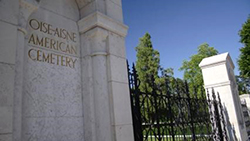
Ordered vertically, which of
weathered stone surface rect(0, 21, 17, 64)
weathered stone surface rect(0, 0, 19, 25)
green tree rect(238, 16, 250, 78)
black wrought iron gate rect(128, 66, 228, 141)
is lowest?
black wrought iron gate rect(128, 66, 228, 141)

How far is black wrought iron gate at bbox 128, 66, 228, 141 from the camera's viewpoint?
3764mm

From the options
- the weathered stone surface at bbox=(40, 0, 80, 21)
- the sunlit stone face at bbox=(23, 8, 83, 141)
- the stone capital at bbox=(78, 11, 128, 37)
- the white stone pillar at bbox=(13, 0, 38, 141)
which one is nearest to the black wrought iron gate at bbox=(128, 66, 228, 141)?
the stone capital at bbox=(78, 11, 128, 37)

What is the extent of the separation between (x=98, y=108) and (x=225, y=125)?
242 inches

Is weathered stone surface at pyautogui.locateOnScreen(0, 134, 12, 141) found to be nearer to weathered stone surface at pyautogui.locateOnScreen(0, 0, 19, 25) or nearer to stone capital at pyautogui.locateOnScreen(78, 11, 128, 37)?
weathered stone surface at pyautogui.locateOnScreen(0, 0, 19, 25)

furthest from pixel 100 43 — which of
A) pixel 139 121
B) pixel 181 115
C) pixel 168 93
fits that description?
pixel 181 115

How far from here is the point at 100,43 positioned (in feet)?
11.0

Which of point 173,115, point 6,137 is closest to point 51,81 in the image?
point 6,137

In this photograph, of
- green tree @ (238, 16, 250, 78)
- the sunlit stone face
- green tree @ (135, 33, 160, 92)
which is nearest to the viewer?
the sunlit stone face

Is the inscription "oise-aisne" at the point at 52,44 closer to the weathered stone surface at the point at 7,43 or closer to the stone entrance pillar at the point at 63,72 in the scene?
the stone entrance pillar at the point at 63,72

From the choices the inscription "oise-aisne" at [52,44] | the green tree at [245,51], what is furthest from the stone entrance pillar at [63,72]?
the green tree at [245,51]

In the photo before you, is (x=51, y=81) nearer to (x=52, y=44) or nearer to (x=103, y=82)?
(x=52, y=44)

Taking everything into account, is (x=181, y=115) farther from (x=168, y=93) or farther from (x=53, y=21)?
(x=53, y=21)

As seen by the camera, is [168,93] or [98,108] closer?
[98,108]

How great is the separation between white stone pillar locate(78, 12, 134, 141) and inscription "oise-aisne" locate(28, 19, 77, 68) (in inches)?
9.4
